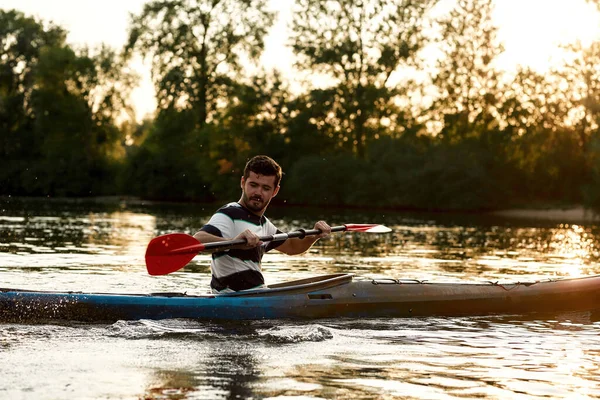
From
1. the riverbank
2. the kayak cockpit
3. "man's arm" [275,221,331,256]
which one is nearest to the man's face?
"man's arm" [275,221,331,256]

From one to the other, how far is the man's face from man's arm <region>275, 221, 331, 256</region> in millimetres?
745

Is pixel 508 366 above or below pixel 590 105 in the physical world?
below

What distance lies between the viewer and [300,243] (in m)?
8.54

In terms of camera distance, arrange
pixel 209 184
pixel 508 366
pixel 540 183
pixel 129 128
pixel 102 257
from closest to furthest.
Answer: pixel 508 366 < pixel 102 257 < pixel 540 183 < pixel 209 184 < pixel 129 128

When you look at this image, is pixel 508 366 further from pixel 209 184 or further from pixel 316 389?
pixel 209 184

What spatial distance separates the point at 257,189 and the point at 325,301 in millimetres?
1596

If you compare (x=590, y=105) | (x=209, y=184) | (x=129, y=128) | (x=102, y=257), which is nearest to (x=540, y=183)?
(x=590, y=105)

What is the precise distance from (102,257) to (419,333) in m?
8.44

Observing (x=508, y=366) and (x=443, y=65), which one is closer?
(x=508, y=366)

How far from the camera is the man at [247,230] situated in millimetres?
7625

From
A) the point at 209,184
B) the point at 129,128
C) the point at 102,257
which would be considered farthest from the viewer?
the point at 129,128

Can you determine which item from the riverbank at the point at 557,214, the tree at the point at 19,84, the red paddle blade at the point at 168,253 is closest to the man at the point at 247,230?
the red paddle blade at the point at 168,253

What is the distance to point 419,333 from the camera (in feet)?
27.2

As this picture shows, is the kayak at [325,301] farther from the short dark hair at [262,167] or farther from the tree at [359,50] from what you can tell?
the tree at [359,50]
